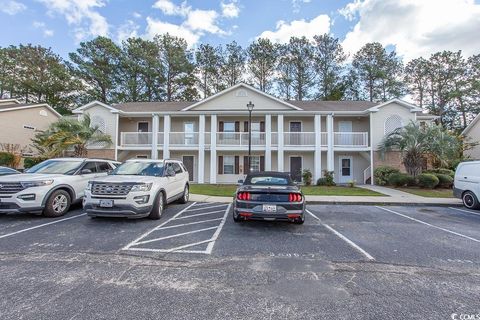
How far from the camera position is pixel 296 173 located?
1905 centimetres

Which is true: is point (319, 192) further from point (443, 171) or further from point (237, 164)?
point (443, 171)

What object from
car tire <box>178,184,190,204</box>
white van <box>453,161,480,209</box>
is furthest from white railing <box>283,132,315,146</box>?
car tire <box>178,184,190,204</box>

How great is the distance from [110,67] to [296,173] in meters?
29.6

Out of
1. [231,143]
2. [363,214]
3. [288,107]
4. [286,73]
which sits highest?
[286,73]

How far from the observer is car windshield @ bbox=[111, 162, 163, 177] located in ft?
24.7

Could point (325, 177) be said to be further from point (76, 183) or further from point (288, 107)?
point (76, 183)

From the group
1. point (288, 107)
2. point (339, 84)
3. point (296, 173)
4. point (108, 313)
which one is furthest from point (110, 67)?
point (108, 313)

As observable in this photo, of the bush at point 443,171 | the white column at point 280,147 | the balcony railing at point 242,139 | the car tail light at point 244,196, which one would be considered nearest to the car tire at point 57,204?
the car tail light at point 244,196

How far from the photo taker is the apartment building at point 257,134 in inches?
688

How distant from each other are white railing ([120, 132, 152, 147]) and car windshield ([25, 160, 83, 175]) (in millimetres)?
10342

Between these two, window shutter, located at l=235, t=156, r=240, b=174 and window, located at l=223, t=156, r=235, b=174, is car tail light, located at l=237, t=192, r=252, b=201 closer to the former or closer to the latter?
window shutter, located at l=235, t=156, r=240, b=174

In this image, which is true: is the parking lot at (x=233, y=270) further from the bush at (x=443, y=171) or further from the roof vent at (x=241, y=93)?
the roof vent at (x=241, y=93)

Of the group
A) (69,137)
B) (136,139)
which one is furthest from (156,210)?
(136,139)

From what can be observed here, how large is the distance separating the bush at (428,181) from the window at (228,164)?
41.8 feet
